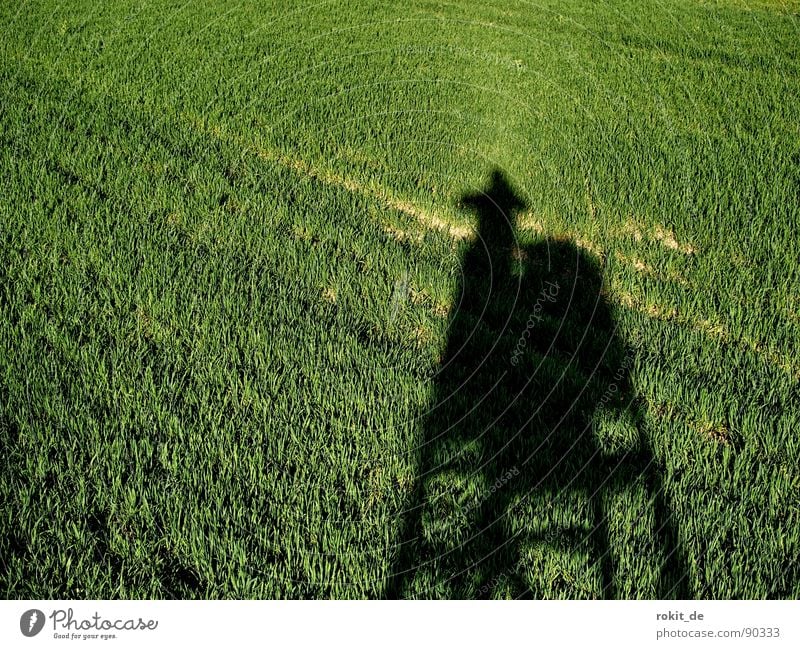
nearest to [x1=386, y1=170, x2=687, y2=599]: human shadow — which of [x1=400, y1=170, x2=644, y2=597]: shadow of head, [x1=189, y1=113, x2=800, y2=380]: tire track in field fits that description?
[x1=400, y1=170, x2=644, y2=597]: shadow of head

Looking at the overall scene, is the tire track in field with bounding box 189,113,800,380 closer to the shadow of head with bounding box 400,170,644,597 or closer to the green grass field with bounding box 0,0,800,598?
the green grass field with bounding box 0,0,800,598

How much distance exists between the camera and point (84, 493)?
2.86 m

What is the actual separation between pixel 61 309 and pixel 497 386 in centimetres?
267

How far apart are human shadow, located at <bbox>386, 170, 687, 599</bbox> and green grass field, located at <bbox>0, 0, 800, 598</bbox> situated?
16 mm

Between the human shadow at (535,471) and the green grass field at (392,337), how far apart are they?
0.05ft

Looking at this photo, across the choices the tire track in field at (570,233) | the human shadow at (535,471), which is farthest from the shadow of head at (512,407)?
the tire track in field at (570,233)

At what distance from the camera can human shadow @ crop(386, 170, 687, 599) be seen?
270 cm

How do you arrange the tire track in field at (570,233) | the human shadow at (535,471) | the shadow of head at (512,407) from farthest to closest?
1. the tire track in field at (570,233)
2. the shadow of head at (512,407)
3. the human shadow at (535,471)

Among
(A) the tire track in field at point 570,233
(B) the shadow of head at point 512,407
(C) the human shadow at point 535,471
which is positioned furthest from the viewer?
(A) the tire track in field at point 570,233

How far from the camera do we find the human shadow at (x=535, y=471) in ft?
8.84

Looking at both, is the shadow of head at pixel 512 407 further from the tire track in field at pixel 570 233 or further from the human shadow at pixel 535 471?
the tire track in field at pixel 570 233

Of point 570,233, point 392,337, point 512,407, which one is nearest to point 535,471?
point 512,407

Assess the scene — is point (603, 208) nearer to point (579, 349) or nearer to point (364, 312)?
point (579, 349)
